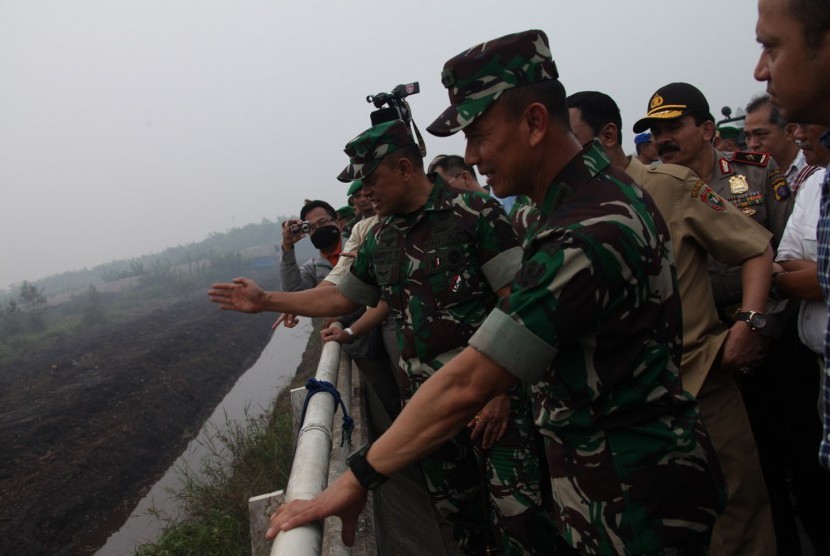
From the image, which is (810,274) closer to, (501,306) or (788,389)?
(788,389)

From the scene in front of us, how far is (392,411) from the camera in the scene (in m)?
4.29

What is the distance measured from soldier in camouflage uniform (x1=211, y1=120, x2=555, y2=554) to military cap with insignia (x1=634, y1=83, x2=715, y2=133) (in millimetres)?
997

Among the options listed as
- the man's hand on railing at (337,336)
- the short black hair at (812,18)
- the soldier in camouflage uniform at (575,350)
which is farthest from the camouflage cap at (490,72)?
the man's hand on railing at (337,336)

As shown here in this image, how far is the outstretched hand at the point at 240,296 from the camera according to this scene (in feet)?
8.35

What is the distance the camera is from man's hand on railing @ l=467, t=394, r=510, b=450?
240cm

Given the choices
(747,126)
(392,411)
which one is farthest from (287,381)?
(747,126)

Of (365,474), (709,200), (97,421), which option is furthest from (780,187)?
(97,421)

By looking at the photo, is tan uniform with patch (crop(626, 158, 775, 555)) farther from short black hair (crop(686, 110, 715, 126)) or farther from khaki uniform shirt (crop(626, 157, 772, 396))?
short black hair (crop(686, 110, 715, 126))

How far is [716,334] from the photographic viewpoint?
91.4 inches

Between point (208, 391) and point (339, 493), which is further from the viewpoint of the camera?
point (208, 391)

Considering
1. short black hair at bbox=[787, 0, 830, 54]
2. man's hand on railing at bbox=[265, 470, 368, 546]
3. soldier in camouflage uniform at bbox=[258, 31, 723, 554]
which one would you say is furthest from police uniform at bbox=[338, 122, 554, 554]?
short black hair at bbox=[787, 0, 830, 54]

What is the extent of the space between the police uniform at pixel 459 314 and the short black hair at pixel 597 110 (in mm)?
701

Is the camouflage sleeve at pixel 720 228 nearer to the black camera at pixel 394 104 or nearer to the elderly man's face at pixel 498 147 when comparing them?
the elderly man's face at pixel 498 147

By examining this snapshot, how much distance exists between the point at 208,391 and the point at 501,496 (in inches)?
483
